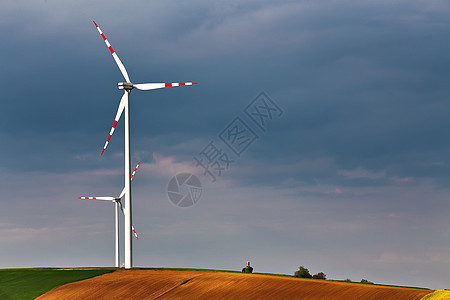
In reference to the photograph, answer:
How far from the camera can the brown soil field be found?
149 feet

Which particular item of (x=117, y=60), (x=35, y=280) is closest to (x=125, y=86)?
(x=117, y=60)

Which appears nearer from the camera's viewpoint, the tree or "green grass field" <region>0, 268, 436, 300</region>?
"green grass field" <region>0, 268, 436, 300</region>

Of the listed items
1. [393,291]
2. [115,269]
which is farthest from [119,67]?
[393,291]

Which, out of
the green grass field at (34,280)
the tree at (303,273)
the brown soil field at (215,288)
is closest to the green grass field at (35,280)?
the green grass field at (34,280)

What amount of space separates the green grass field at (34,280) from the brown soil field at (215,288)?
2.30m

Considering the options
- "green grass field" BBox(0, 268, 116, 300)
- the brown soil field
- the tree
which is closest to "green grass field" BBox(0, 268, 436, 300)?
"green grass field" BBox(0, 268, 116, 300)

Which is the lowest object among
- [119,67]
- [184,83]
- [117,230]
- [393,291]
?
[393,291]

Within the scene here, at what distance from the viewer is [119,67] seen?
7088cm

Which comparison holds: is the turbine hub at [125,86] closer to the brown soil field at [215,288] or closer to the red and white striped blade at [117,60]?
the red and white striped blade at [117,60]

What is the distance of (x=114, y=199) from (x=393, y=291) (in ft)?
172

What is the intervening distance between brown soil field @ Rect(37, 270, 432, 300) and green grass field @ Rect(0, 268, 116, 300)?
230 centimetres

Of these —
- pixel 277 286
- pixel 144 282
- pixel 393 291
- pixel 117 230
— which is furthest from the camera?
pixel 117 230

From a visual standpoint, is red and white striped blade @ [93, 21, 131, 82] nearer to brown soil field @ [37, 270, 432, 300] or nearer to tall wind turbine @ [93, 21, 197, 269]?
tall wind turbine @ [93, 21, 197, 269]

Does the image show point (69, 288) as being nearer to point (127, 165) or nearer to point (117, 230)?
point (127, 165)
